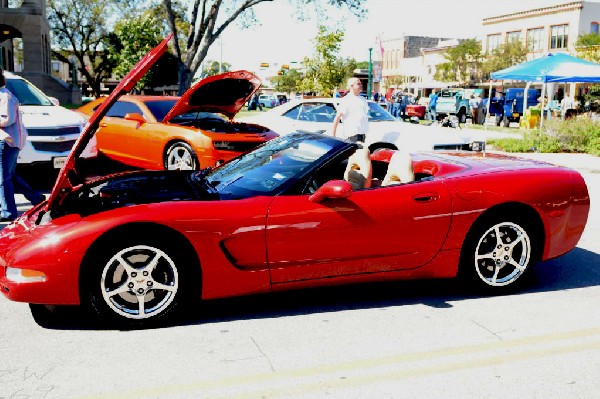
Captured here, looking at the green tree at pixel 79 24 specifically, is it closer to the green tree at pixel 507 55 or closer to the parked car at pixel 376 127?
the green tree at pixel 507 55

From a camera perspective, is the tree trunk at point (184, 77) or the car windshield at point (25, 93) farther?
the tree trunk at point (184, 77)

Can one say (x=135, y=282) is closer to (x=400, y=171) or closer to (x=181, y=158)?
(x=400, y=171)

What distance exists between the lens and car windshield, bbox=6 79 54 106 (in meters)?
10.4

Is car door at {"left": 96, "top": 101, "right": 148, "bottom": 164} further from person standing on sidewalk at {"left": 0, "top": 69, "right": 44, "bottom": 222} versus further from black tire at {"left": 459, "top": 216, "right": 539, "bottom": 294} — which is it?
black tire at {"left": 459, "top": 216, "right": 539, "bottom": 294}

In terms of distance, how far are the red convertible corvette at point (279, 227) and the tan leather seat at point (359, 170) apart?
1 cm

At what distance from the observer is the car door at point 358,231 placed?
171 inches

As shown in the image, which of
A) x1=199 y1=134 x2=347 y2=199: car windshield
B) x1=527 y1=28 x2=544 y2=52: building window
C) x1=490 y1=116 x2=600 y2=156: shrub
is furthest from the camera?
x1=527 y1=28 x2=544 y2=52: building window

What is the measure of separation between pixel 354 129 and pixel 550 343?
20.5 feet

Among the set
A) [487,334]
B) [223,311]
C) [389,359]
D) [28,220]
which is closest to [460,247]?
[487,334]

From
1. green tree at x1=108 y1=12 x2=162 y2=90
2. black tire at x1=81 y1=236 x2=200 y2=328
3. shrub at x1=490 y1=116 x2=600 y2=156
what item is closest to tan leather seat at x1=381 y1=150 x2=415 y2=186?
black tire at x1=81 y1=236 x2=200 y2=328

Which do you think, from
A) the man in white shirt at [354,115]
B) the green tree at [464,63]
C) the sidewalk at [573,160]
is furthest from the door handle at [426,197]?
the green tree at [464,63]

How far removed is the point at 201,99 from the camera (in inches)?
389

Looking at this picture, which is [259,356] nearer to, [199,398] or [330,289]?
[199,398]

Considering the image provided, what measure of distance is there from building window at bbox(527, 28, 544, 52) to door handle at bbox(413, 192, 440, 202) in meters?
63.0
